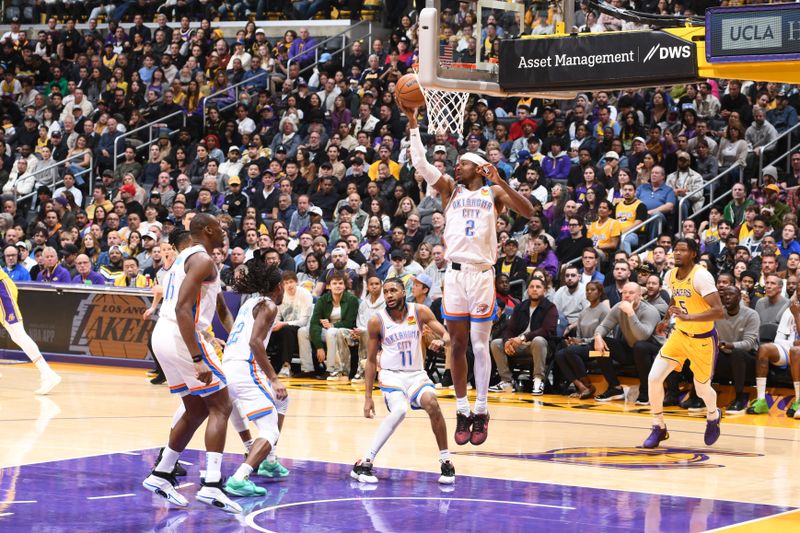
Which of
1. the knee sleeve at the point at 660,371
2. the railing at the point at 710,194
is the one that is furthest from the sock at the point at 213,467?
the railing at the point at 710,194

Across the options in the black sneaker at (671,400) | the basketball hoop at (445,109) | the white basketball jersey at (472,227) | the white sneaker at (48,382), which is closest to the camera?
the white basketball jersey at (472,227)

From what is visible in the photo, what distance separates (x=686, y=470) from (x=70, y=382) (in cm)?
836

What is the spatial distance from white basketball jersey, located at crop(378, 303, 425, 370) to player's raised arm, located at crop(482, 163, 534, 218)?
1.31m

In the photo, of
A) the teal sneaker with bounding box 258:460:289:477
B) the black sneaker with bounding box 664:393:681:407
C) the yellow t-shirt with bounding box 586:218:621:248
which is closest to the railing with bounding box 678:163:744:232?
the yellow t-shirt with bounding box 586:218:621:248

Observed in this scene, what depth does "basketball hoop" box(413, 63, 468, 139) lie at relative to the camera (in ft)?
38.7

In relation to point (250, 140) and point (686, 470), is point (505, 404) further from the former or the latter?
point (250, 140)

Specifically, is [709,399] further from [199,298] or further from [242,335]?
[199,298]

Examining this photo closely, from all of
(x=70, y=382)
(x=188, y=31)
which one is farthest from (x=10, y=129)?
(x=70, y=382)

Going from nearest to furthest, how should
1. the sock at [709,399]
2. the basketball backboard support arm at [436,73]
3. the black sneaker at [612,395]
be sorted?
1. the sock at [709,399]
2. the basketball backboard support arm at [436,73]
3. the black sneaker at [612,395]

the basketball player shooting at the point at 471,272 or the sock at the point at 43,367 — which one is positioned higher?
the basketball player shooting at the point at 471,272

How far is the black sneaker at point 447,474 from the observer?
886cm

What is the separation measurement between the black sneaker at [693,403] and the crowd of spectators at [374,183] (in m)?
0.05

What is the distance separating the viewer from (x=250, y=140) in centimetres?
2202

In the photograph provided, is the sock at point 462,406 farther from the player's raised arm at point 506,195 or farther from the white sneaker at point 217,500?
the white sneaker at point 217,500
